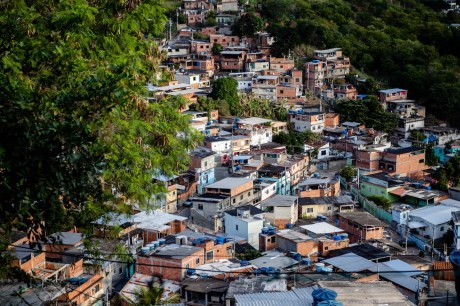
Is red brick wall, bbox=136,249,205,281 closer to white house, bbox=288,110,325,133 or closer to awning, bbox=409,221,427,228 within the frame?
awning, bbox=409,221,427,228

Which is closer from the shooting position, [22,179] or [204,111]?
[22,179]

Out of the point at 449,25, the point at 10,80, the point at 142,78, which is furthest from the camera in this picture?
the point at 449,25

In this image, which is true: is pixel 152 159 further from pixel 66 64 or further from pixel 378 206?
pixel 378 206

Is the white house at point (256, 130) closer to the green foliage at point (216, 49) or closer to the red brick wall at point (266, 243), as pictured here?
the green foliage at point (216, 49)

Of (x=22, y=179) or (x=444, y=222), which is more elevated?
(x=22, y=179)

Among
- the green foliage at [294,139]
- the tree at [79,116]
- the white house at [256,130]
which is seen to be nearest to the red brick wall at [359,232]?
the green foliage at [294,139]

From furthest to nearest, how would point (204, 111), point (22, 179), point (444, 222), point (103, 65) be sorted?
1. point (204, 111)
2. point (444, 222)
3. point (103, 65)
4. point (22, 179)

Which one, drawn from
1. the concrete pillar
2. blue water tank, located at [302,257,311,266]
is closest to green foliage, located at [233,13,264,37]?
blue water tank, located at [302,257,311,266]

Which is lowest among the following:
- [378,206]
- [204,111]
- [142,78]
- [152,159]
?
[378,206]

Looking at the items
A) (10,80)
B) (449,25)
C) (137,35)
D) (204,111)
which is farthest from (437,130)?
(10,80)
